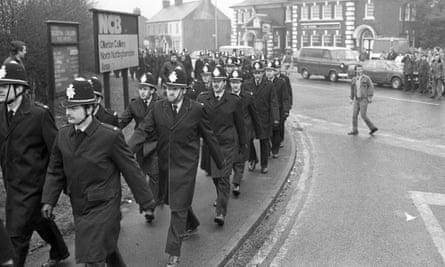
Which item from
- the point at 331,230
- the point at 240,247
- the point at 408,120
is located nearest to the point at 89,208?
the point at 240,247

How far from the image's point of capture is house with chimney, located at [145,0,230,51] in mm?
89875

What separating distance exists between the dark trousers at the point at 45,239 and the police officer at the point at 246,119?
3.25 metres

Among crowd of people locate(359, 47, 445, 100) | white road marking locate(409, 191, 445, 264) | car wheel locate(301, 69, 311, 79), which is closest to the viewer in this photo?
white road marking locate(409, 191, 445, 264)

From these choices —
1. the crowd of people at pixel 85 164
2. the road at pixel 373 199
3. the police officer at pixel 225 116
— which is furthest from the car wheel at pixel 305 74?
the crowd of people at pixel 85 164

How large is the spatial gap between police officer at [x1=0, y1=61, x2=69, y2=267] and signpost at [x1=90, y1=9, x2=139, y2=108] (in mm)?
4755

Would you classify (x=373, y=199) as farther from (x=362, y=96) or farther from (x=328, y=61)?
(x=328, y=61)

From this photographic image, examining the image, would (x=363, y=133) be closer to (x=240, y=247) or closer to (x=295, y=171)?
(x=295, y=171)

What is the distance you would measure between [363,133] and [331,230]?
27.9 ft

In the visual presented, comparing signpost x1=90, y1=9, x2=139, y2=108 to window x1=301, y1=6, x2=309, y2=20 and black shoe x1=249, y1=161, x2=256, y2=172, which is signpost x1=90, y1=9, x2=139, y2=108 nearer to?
black shoe x1=249, y1=161, x2=256, y2=172

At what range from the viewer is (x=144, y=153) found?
733 centimetres

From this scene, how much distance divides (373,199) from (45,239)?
5271 millimetres

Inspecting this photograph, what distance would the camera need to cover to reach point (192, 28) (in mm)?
90062

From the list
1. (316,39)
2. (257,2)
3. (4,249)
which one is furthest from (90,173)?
(257,2)

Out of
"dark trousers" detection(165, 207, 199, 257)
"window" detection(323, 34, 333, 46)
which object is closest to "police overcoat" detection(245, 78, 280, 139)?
Answer: "dark trousers" detection(165, 207, 199, 257)
